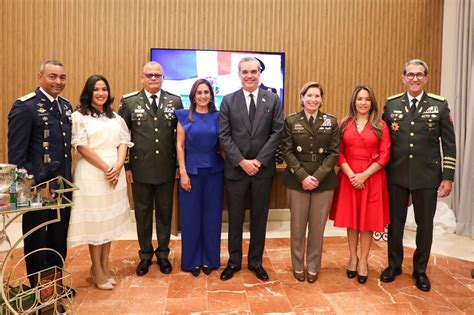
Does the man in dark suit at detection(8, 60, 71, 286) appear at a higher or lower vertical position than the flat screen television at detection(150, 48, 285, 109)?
lower

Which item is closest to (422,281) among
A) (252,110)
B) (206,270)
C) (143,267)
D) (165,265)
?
(206,270)

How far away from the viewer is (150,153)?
11.0 feet

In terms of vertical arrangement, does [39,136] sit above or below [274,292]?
above

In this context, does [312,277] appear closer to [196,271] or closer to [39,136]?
[196,271]

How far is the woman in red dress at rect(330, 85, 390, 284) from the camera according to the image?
3221 millimetres

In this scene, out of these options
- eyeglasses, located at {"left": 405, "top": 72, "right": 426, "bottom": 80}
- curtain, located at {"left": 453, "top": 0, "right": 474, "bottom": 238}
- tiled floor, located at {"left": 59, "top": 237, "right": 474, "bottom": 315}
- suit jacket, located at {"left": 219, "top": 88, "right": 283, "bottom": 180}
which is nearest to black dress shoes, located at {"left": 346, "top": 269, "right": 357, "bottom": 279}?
tiled floor, located at {"left": 59, "top": 237, "right": 474, "bottom": 315}

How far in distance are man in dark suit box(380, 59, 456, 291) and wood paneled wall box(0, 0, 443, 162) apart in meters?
2.09

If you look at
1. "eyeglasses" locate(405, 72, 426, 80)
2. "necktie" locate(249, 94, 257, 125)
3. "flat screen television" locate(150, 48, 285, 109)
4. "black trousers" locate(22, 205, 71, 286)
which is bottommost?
"black trousers" locate(22, 205, 71, 286)

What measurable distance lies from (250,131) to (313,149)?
19.5 inches

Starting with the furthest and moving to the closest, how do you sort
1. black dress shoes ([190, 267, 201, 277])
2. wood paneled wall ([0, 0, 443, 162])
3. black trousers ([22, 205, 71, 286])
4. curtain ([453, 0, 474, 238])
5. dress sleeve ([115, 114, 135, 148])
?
wood paneled wall ([0, 0, 443, 162]) → curtain ([453, 0, 474, 238]) → black dress shoes ([190, 267, 201, 277]) → dress sleeve ([115, 114, 135, 148]) → black trousers ([22, 205, 71, 286])

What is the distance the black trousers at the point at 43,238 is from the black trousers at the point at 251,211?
3.97 ft

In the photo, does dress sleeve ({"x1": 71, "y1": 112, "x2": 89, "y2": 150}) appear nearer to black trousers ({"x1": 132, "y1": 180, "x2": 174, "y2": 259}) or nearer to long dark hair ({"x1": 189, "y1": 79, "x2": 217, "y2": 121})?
black trousers ({"x1": 132, "y1": 180, "x2": 174, "y2": 259})

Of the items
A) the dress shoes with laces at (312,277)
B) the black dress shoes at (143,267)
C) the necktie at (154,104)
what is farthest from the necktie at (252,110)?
the black dress shoes at (143,267)

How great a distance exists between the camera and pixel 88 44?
4.93 m
